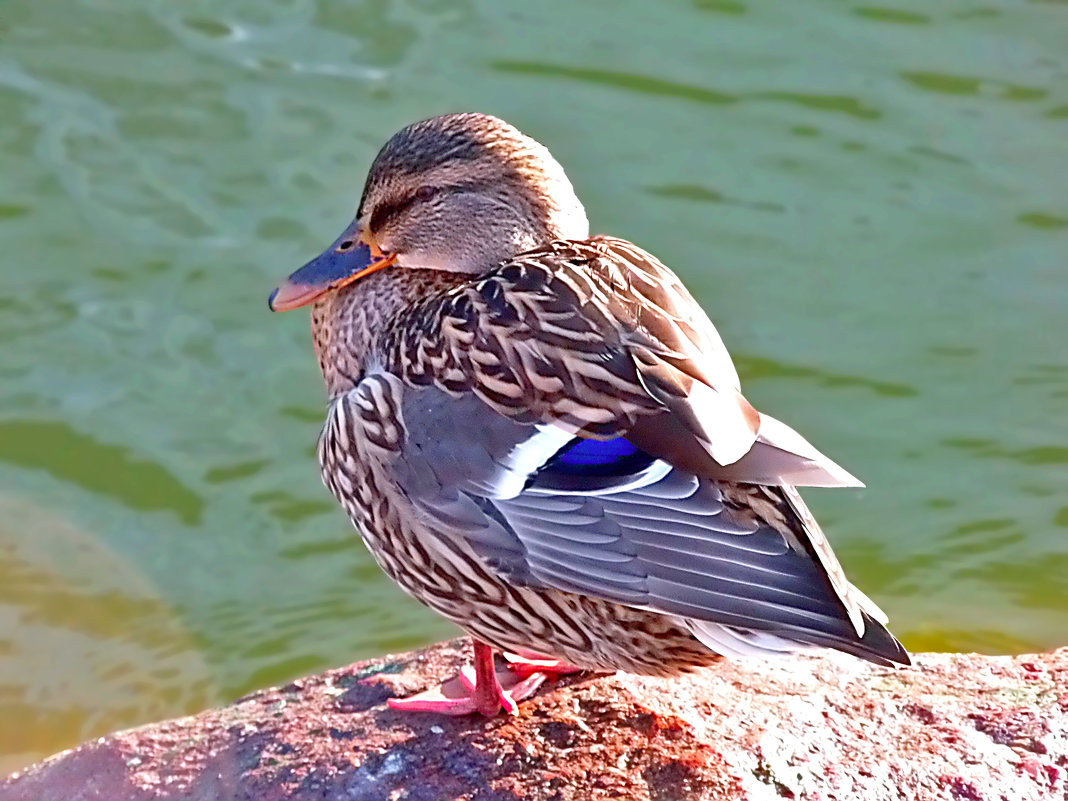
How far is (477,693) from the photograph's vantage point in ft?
12.6

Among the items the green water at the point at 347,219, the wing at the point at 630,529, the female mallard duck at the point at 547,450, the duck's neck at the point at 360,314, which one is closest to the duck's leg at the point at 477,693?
the female mallard duck at the point at 547,450

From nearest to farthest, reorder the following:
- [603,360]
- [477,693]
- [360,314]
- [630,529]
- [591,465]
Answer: [630,529] < [591,465] < [603,360] < [477,693] < [360,314]

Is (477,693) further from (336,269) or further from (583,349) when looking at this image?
(336,269)

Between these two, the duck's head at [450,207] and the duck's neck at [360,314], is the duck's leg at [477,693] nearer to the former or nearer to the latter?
the duck's neck at [360,314]

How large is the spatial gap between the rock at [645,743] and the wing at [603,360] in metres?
0.74

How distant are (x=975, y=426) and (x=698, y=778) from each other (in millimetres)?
3479

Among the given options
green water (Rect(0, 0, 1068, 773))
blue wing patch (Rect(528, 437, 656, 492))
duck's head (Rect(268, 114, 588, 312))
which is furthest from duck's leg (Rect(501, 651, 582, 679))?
green water (Rect(0, 0, 1068, 773))

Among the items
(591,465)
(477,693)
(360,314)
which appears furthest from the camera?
(360,314)

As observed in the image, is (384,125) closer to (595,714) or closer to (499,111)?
(499,111)

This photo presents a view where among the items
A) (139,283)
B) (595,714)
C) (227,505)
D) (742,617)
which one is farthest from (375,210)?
(139,283)

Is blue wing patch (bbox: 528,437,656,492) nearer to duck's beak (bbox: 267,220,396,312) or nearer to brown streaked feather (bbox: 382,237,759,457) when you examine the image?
brown streaked feather (bbox: 382,237,759,457)

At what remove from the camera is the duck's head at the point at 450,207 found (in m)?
4.27

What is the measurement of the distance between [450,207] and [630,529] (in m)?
1.41

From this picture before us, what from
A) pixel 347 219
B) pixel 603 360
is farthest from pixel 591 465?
pixel 347 219
